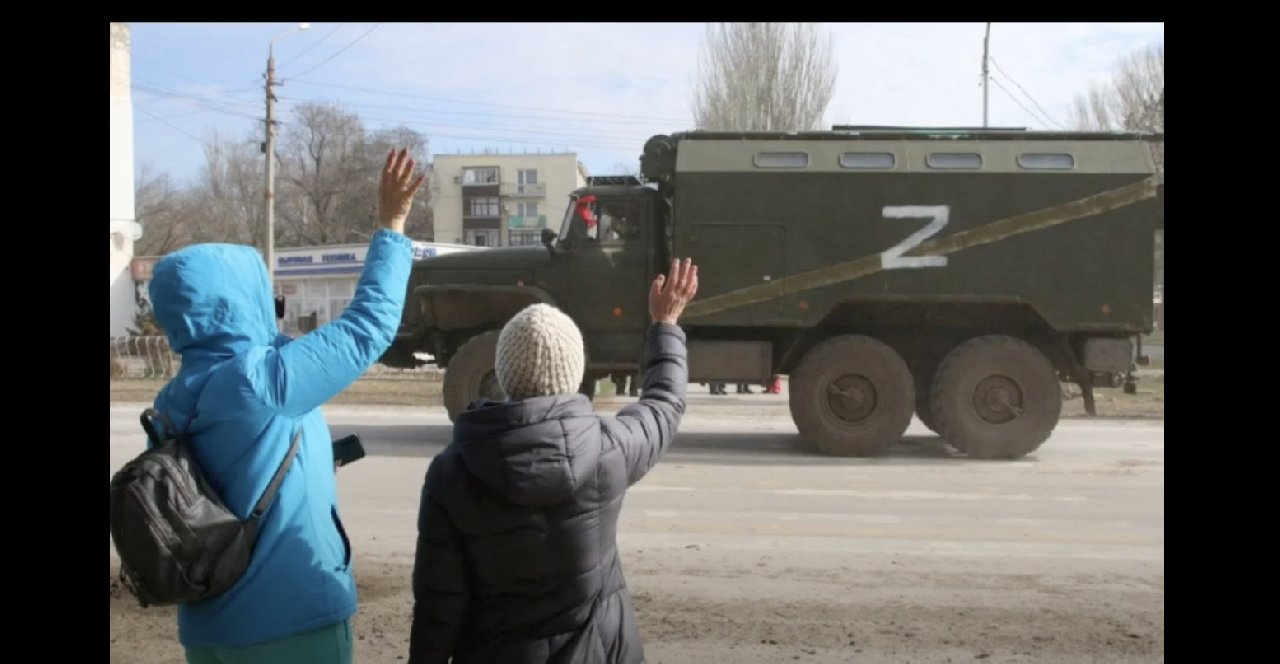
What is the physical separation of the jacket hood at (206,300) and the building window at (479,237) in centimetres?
7921

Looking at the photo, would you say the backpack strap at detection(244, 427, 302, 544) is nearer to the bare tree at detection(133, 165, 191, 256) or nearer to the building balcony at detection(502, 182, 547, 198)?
the bare tree at detection(133, 165, 191, 256)

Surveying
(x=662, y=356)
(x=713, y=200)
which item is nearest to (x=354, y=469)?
(x=713, y=200)

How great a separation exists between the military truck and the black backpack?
30.6 feet

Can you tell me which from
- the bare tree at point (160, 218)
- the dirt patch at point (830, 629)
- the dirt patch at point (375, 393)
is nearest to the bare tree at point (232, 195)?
the bare tree at point (160, 218)

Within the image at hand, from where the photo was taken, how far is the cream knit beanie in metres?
2.68

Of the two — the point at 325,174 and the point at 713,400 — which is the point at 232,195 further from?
the point at 713,400

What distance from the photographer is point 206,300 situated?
2777 millimetres

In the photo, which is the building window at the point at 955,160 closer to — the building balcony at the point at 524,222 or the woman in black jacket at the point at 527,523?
the woman in black jacket at the point at 527,523

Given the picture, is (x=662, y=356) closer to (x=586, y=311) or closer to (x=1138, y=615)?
(x=1138, y=615)

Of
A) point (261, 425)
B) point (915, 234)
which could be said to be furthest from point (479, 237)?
point (261, 425)

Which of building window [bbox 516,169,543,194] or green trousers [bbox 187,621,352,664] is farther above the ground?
building window [bbox 516,169,543,194]

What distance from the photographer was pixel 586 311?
12758mm

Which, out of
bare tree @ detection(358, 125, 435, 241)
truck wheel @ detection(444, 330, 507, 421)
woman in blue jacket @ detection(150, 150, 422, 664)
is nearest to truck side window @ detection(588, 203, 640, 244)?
truck wheel @ detection(444, 330, 507, 421)

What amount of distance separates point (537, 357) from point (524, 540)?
433 mm
